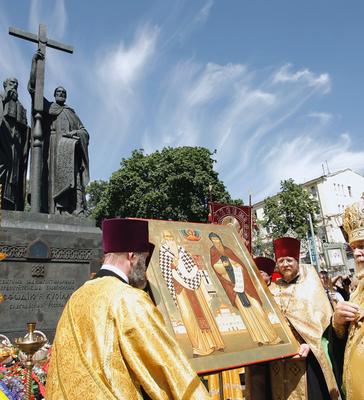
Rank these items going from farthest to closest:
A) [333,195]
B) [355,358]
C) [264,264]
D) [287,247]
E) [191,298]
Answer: [333,195] < [264,264] < [287,247] < [191,298] < [355,358]

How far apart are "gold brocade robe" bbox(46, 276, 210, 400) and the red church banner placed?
25.7 feet

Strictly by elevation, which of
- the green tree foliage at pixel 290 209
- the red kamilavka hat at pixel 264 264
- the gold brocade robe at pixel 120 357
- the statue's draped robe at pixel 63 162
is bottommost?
the gold brocade robe at pixel 120 357

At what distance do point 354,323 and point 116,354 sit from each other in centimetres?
178

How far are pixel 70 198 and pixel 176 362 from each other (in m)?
8.27

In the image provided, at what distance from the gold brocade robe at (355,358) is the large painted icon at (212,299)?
79cm

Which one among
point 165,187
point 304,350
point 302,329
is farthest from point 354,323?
point 165,187

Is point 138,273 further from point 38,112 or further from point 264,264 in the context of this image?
point 38,112

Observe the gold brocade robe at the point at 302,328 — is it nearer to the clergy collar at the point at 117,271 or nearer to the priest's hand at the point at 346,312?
the priest's hand at the point at 346,312

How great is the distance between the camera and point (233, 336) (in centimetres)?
322

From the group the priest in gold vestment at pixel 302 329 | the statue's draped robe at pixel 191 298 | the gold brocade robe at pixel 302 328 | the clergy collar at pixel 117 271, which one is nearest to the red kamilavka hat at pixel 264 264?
the priest in gold vestment at pixel 302 329

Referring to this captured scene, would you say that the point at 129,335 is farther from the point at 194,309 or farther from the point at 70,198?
the point at 70,198

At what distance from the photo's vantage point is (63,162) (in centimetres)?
970

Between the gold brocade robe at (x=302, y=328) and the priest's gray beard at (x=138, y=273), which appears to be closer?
the priest's gray beard at (x=138, y=273)

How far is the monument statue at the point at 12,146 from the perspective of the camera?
893 centimetres
